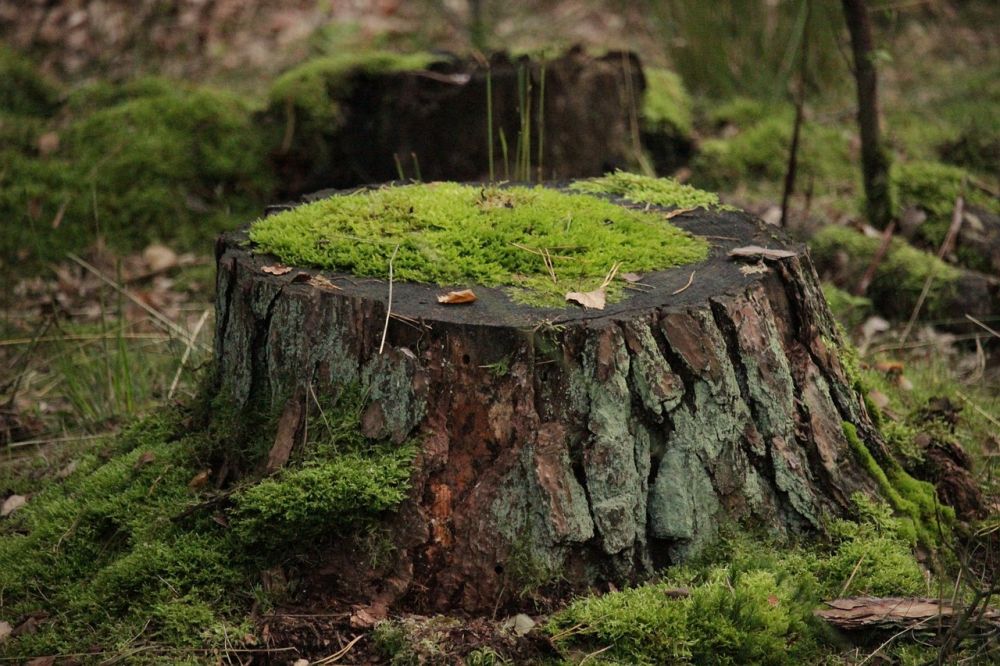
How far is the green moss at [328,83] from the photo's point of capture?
6328 mm

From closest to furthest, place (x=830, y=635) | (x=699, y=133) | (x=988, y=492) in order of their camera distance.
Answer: (x=830, y=635)
(x=988, y=492)
(x=699, y=133)

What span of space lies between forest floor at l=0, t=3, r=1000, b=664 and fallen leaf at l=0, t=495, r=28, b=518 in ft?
0.04

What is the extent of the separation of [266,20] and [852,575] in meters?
7.95

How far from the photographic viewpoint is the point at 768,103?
7117 millimetres

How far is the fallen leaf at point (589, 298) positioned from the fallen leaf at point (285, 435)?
800mm

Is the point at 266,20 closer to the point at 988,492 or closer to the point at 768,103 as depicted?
the point at 768,103

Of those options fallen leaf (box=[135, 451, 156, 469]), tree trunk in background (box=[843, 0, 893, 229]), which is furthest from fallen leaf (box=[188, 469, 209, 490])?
tree trunk in background (box=[843, 0, 893, 229])

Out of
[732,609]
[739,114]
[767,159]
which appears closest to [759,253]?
[732,609]

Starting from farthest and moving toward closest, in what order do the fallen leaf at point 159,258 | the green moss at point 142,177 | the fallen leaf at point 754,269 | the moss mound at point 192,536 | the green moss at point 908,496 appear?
the green moss at point 142,177
the fallen leaf at point 159,258
the green moss at point 908,496
the fallen leaf at point 754,269
the moss mound at point 192,536

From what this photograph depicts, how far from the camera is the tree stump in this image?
259 centimetres

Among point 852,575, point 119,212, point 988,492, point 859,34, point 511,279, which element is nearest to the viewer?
point 852,575

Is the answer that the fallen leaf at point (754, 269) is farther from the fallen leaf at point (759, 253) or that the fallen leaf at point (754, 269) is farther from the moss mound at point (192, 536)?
the moss mound at point (192, 536)

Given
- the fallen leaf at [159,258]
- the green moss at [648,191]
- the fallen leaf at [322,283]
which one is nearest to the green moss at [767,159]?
the green moss at [648,191]

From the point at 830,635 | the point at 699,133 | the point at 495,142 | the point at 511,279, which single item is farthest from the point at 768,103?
the point at 830,635
